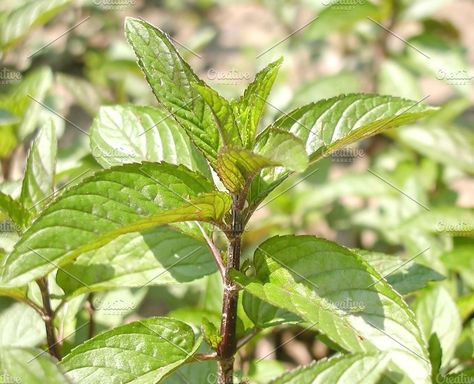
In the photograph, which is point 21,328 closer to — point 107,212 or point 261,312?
point 261,312

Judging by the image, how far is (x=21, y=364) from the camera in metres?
1.01

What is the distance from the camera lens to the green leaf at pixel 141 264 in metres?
1.64

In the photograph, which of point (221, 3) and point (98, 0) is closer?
point (98, 0)

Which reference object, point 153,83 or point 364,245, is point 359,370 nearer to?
point 153,83

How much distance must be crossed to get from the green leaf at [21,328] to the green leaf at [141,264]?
366mm

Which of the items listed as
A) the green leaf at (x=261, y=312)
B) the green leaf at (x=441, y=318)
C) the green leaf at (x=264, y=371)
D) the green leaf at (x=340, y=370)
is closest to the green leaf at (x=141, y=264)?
the green leaf at (x=261, y=312)

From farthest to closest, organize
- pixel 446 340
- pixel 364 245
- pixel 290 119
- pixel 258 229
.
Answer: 1. pixel 364 245
2. pixel 258 229
3. pixel 446 340
4. pixel 290 119

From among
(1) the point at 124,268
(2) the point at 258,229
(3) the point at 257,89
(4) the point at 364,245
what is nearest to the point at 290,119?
(3) the point at 257,89

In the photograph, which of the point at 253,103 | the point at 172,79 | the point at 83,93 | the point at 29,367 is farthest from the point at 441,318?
the point at 83,93

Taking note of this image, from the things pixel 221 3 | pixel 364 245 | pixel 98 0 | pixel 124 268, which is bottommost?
pixel 364 245

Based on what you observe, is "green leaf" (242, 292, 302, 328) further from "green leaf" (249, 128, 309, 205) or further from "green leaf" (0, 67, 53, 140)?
"green leaf" (0, 67, 53, 140)

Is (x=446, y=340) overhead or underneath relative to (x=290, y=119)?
underneath

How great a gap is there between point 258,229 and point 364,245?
642 mm

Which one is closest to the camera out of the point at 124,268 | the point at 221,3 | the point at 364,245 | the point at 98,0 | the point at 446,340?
the point at 124,268
